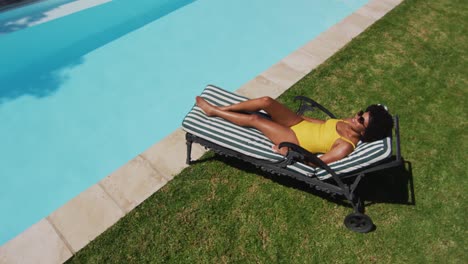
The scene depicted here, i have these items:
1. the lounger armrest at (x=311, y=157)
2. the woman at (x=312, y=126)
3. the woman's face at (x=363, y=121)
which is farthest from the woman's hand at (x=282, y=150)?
the woman's face at (x=363, y=121)

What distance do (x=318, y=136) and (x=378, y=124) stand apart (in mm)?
834

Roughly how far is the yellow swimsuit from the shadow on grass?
0.83 m

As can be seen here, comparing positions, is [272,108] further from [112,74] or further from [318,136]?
[112,74]

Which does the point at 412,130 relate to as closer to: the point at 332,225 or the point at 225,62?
the point at 332,225

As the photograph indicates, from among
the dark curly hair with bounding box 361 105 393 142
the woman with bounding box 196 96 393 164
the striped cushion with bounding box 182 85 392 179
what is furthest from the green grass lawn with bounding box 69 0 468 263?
the dark curly hair with bounding box 361 105 393 142

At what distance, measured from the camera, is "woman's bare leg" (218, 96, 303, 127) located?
543 cm

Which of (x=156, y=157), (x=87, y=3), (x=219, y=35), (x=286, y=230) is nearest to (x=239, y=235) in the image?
(x=286, y=230)

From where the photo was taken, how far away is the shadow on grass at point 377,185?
18.5ft

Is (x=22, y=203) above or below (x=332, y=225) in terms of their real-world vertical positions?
below

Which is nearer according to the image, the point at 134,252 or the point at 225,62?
the point at 134,252

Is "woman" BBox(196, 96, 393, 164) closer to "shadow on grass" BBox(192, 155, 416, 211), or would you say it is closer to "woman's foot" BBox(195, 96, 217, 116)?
"woman's foot" BBox(195, 96, 217, 116)

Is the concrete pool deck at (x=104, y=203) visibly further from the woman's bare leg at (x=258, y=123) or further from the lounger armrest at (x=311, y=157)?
the lounger armrest at (x=311, y=157)

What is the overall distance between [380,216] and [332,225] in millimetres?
749

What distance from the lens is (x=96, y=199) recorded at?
559cm
